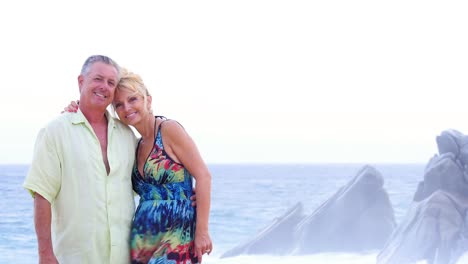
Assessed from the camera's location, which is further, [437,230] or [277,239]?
[277,239]

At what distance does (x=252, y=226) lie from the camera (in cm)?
2988

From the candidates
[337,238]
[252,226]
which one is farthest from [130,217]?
[252,226]

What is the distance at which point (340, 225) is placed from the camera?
15.4m

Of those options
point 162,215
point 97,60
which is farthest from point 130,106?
point 162,215

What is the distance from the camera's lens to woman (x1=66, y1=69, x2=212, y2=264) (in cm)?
300

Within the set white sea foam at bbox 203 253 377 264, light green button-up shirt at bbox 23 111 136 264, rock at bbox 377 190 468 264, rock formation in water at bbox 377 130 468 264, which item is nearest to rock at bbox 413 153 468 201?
rock formation in water at bbox 377 130 468 264

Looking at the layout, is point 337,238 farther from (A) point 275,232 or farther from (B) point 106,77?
(B) point 106,77

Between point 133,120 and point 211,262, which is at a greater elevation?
point 133,120

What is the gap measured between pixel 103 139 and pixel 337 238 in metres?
14.1

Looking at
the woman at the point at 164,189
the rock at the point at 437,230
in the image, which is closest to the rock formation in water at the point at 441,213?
the rock at the point at 437,230

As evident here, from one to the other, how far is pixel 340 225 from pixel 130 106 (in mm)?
12882

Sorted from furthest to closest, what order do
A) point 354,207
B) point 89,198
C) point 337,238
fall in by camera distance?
1. point 337,238
2. point 354,207
3. point 89,198

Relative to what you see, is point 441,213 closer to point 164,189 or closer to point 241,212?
point 164,189

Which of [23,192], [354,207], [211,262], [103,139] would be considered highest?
[103,139]
